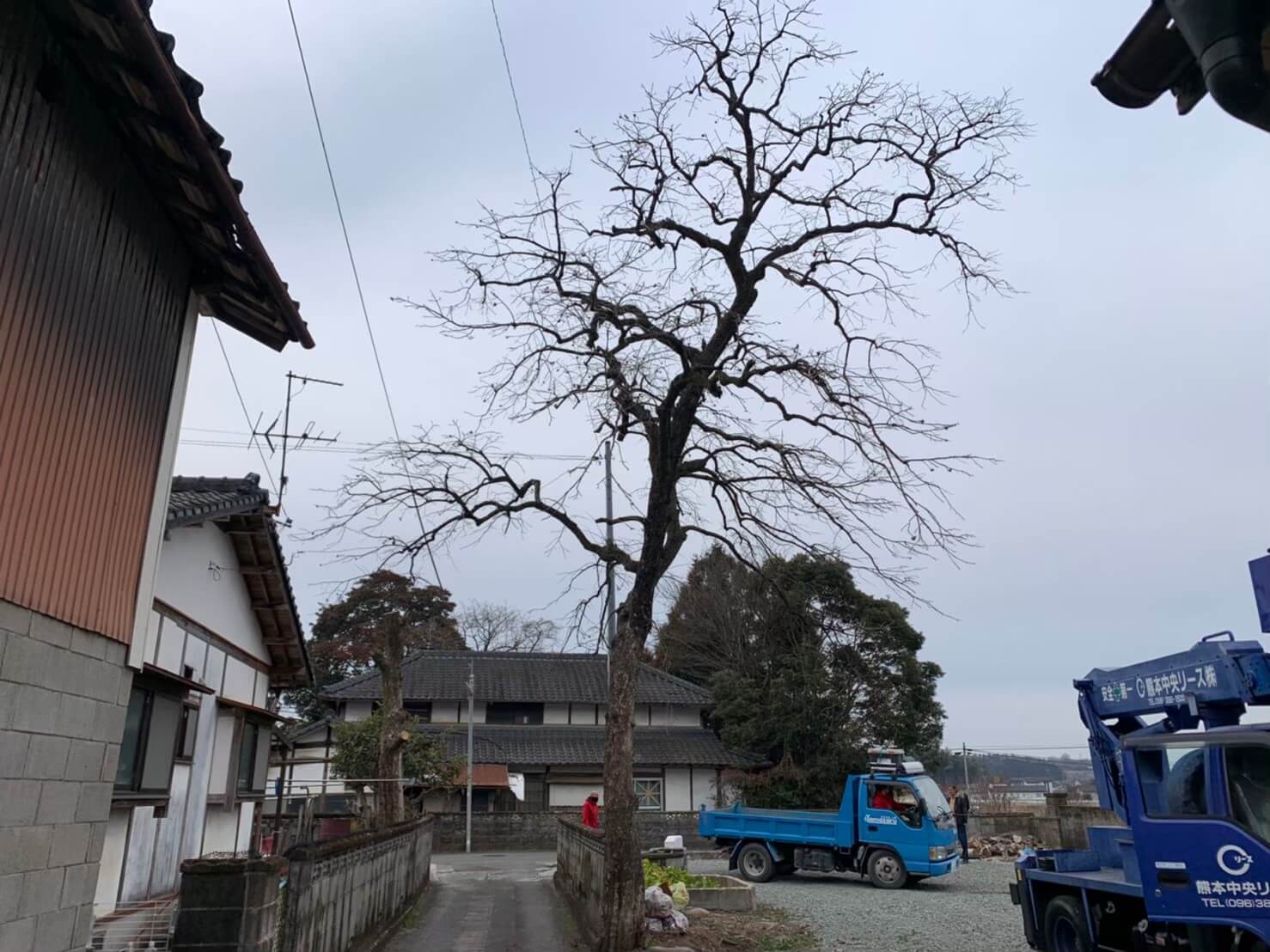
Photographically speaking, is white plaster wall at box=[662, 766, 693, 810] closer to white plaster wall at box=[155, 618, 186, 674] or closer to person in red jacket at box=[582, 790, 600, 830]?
person in red jacket at box=[582, 790, 600, 830]

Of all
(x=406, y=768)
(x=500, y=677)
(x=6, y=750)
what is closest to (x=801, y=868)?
(x=406, y=768)

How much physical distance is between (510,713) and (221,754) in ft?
76.6

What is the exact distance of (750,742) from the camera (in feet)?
112

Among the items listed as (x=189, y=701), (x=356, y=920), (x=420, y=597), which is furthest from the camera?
(x=420, y=597)

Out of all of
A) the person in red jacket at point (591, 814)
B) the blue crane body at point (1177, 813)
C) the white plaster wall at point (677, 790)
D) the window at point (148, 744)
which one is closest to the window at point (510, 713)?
the white plaster wall at point (677, 790)

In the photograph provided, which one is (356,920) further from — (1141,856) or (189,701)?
(1141,856)

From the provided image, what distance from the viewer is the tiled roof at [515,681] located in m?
37.2

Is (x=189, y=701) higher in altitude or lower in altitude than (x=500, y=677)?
lower

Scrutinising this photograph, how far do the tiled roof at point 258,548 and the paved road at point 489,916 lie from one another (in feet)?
17.5

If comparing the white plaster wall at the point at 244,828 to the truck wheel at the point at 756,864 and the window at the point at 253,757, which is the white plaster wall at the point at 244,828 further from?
the truck wheel at the point at 756,864

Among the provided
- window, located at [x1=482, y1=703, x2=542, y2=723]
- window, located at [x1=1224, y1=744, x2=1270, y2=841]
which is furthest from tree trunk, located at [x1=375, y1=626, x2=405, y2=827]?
window, located at [x1=482, y1=703, x2=542, y2=723]

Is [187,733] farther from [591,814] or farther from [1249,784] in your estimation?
[1249,784]

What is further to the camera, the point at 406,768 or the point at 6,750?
the point at 406,768

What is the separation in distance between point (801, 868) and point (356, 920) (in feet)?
43.7
